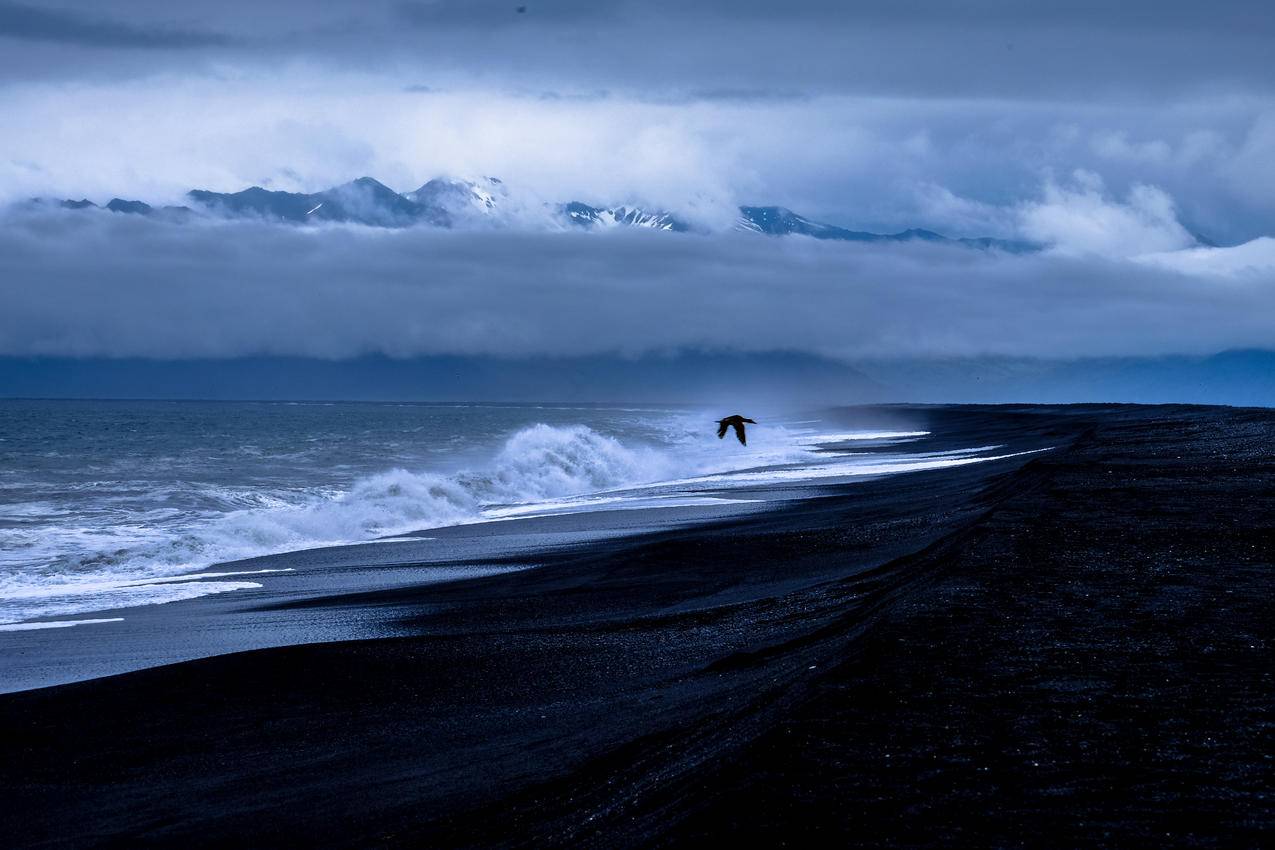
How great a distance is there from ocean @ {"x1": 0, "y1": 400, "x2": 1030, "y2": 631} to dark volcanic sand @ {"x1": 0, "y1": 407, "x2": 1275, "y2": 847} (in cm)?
634

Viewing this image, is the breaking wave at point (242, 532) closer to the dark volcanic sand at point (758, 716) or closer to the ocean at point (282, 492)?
the ocean at point (282, 492)

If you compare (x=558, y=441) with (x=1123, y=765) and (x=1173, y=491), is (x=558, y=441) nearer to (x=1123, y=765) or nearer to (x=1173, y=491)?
(x=1173, y=491)

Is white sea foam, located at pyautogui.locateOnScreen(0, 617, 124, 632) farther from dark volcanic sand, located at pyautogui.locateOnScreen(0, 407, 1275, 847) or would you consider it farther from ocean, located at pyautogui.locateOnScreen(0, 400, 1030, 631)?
dark volcanic sand, located at pyautogui.locateOnScreen(0, 407, 1275, 847)

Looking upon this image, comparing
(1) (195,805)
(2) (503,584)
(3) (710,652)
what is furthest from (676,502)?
(1) (195,805)

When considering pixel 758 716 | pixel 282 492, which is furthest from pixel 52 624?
pixel 282 492

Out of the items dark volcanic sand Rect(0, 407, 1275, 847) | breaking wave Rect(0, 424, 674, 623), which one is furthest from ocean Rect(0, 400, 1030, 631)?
dark volcanic sand Rect(0, 407, 1275, 847)

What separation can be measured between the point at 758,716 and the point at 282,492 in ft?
102

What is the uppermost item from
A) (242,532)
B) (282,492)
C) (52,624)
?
Answer: (282,492)

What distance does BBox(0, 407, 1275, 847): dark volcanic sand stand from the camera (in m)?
5.35

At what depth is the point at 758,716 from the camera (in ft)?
23.1

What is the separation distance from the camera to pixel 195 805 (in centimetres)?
799

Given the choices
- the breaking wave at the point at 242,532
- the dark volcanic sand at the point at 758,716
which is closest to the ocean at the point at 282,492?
the breaking wave at the point at 242,532

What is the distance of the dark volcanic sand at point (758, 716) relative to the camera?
535 cm

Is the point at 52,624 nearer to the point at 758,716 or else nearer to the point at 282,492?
the point at 758,716
